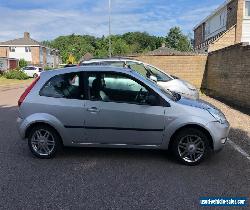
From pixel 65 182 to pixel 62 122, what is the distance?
1.35 m

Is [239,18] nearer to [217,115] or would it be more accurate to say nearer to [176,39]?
[217,115]

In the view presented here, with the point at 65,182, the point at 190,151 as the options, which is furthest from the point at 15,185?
the point at 190,151

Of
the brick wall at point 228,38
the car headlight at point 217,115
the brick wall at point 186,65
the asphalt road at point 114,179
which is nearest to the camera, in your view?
the asphalt road at point 114,179

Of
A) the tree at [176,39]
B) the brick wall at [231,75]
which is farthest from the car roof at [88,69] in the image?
the tree at [176,39]

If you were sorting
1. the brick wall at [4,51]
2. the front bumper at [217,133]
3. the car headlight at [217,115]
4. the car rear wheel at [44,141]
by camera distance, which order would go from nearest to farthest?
the front bumper at [217,133] → the car headlight at [217,115] → the car rear wheel at [44,141] → the brick wall at [4,51]

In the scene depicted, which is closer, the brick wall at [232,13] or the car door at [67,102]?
the car door at [67,102]

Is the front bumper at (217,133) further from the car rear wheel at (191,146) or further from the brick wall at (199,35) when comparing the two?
the brick wall at (199,35)

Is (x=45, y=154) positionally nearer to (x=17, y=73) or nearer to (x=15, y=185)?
(x=15, y=185)

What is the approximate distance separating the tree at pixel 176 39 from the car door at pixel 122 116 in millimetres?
90873

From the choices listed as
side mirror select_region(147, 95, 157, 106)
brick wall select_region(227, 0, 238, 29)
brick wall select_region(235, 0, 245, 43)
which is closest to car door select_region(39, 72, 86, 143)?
side mirror select_region(147, 95, 157, 106)

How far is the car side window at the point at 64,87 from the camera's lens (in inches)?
254

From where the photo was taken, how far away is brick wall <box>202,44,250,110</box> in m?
12.9

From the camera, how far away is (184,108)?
612cm

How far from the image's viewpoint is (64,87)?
653 cm
